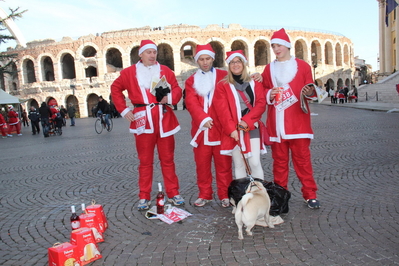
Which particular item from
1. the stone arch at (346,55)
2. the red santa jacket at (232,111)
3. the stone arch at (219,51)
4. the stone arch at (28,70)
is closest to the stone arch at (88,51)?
the stone arch at (28,70)

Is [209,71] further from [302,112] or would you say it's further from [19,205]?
[19,205]

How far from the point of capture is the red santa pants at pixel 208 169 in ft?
13.2

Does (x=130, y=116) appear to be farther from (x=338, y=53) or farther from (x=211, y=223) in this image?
(x=338, y=53)

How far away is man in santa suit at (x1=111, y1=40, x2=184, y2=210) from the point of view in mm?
4082

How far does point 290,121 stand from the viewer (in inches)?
150

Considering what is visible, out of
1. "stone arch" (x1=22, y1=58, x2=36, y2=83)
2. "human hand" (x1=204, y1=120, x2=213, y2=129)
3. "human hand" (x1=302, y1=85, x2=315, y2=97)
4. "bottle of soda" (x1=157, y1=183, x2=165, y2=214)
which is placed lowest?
"bottle of soda" (x1=157, y1=183, x2=165, y2=214)

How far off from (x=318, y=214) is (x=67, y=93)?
37.0 metres

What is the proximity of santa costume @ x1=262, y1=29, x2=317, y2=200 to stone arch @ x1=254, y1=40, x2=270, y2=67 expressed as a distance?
122 feet

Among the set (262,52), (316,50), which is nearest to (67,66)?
(262,52)

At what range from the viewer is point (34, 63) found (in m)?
37.7

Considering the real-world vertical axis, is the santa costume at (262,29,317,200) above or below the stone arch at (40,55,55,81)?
below

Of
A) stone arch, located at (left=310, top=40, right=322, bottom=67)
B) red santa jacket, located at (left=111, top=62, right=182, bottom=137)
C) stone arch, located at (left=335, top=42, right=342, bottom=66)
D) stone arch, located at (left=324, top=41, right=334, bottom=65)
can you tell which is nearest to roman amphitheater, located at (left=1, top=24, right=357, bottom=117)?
stone arch, located at (left=310, top=40, right=322, bottom=67)

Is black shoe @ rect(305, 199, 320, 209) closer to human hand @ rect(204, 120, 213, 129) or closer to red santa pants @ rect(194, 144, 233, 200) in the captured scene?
red santa pants @ rect(194, 144, 233, 200)

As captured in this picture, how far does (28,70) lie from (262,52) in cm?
2938
